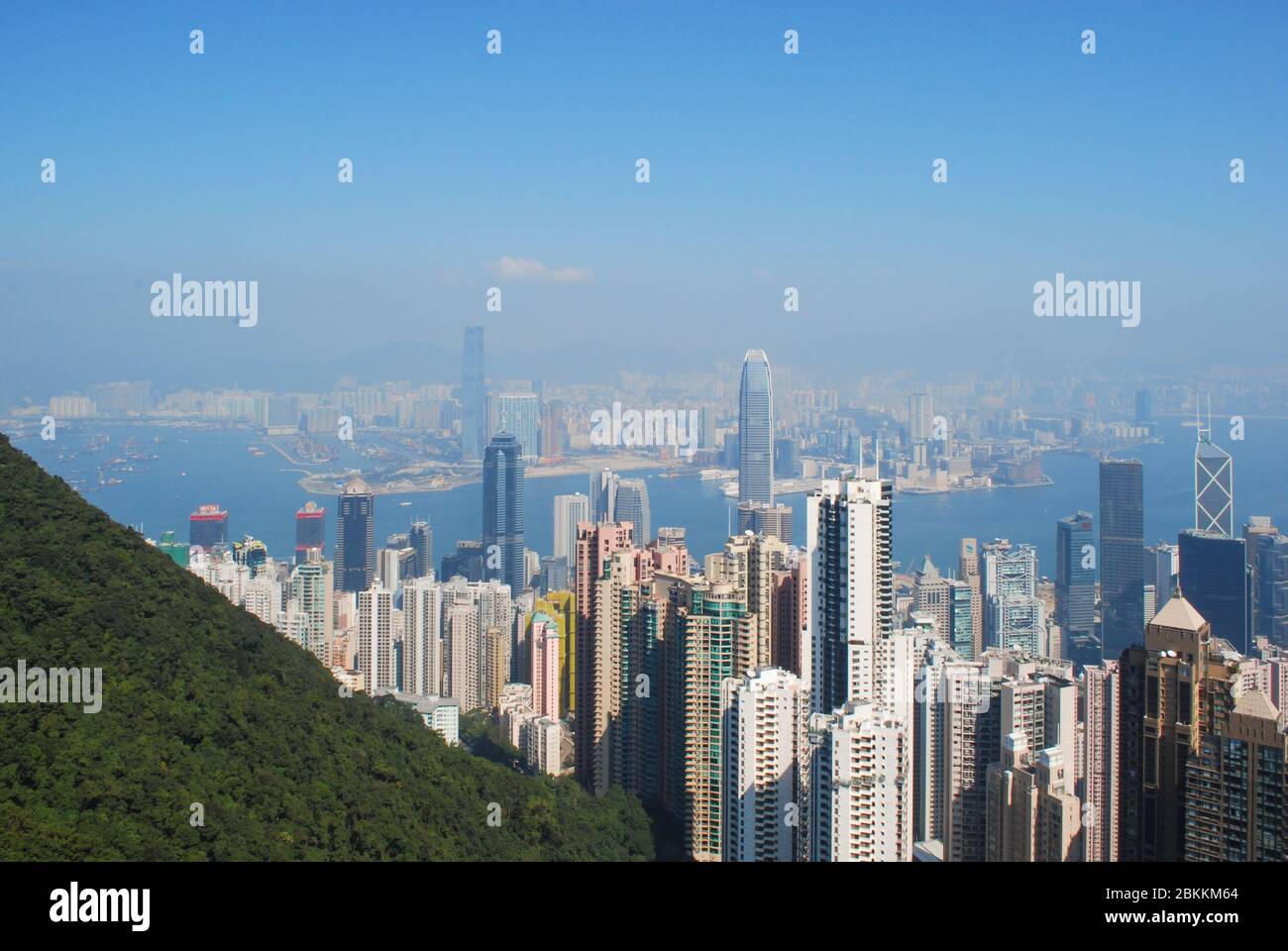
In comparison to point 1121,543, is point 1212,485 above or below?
above

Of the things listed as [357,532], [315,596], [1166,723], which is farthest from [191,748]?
[357,532]

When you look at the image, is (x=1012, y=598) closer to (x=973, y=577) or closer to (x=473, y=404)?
(x=973, y=577)

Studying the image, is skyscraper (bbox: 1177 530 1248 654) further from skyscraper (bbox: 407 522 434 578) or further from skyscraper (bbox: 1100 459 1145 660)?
skyscraper (bbox: 407 522 434 578)

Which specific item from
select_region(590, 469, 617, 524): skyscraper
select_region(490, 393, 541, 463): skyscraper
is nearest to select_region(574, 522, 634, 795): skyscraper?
select_region(590, 469, 617, 524): skyscraper

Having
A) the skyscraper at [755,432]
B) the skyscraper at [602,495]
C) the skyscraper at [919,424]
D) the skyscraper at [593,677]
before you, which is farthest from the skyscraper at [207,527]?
the skyscraper at [919,424]

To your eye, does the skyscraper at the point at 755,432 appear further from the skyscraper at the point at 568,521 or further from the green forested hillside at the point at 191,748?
the green forested hillside at the point at 191,748
